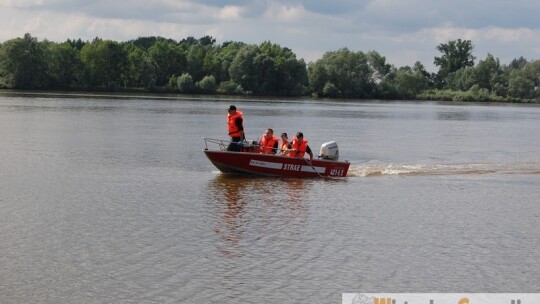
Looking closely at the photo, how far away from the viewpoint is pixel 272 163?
87.1 feet

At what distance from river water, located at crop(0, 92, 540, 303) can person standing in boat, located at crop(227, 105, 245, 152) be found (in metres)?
1.13

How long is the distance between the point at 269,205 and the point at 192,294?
8718 mm

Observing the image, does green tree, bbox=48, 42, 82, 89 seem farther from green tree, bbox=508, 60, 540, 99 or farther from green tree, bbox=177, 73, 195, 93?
green tree, bbox=508, 60, 540, 99

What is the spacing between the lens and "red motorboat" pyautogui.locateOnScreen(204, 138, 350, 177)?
26266 millimetres

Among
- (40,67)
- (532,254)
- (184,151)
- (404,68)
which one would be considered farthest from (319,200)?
(404,68)

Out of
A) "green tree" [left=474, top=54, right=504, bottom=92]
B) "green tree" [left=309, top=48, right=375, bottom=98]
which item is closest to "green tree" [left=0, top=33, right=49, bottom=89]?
"green tree" [left=309, top=48, right=375, bottom=98]

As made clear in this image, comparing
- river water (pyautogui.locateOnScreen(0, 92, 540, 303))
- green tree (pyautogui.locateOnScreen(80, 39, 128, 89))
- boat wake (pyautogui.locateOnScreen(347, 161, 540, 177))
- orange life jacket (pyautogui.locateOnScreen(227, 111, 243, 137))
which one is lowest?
boat wake (pyautogui.locateOnScreen(347, 161, 540, 177))

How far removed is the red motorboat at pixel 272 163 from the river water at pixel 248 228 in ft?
1.48

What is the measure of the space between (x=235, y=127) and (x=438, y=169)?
10336 mm

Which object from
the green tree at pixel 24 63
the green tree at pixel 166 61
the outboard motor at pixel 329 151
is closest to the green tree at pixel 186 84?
the green tree at pixel 166 61

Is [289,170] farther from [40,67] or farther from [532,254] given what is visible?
[40,67]

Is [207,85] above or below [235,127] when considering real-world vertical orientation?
→ below

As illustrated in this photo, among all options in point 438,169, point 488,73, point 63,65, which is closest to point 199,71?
point 63,65

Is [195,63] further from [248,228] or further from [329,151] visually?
[248,228]
